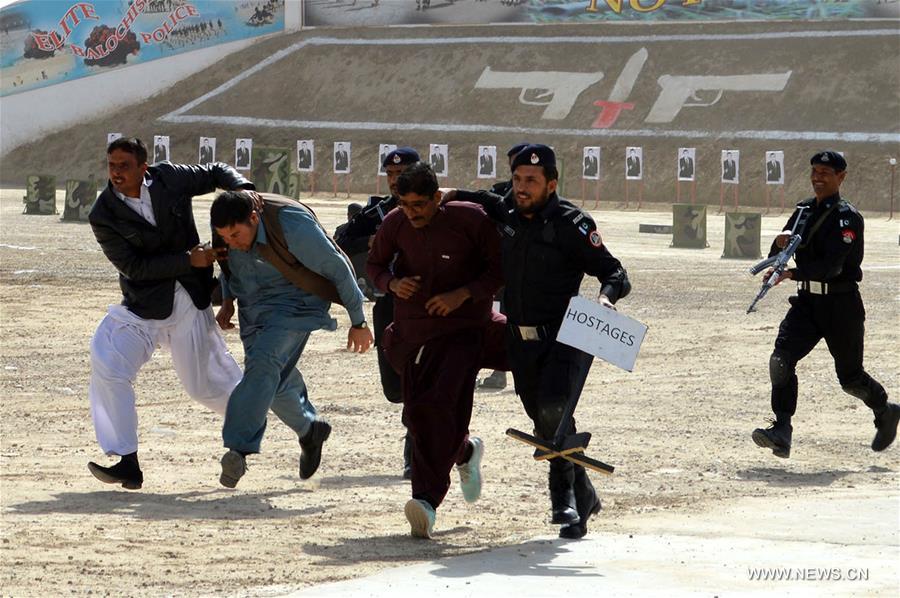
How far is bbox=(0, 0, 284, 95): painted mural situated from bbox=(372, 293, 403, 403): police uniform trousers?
5002 centimetres

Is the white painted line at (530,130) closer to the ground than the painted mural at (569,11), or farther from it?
closer to the ground

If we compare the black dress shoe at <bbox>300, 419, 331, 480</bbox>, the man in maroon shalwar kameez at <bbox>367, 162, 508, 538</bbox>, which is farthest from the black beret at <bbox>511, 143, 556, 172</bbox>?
the black dress shoe at <bbox>300, 419, 331, 480</bbox>

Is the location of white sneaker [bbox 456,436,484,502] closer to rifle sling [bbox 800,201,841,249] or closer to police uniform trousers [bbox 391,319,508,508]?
police uniform trousers [bbox 391,319,508,508]

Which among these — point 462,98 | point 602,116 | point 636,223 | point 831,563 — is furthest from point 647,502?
point 462,98

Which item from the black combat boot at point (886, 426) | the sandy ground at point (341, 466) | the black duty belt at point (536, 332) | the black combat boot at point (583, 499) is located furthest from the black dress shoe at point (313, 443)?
the black combat boot at point (886, 426)

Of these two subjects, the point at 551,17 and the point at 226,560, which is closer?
the point at 226,560

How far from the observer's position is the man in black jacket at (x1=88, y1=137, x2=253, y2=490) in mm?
8086

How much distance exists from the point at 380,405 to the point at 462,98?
129 ft

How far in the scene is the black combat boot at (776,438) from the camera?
9391mm

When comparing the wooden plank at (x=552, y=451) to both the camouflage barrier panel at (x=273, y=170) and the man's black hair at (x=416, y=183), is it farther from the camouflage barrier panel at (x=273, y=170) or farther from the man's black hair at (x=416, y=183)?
the camouflage barrier panel at (x=273, y=170)

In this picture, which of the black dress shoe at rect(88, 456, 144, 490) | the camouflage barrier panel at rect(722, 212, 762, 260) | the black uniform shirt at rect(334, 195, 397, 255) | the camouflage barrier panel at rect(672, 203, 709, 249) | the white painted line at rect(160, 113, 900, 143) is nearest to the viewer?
the black dress shoe at rect(88, 456, 144, 490)

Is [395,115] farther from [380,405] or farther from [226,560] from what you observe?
[226,560]

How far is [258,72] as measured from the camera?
5578 cm

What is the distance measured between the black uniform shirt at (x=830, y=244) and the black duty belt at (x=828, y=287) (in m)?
0.02
